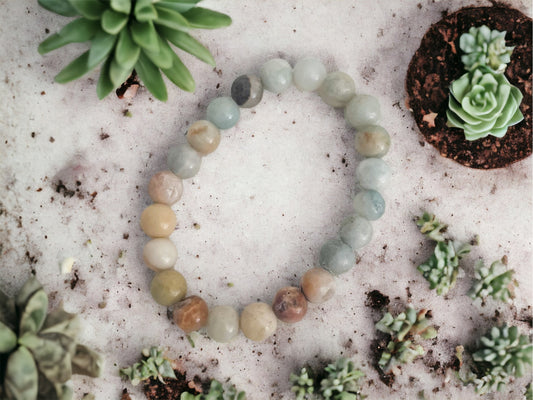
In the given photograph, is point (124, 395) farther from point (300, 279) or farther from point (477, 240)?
point (477, 240)

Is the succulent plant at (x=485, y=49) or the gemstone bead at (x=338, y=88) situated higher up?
the succulent plant at (x=485, y=49)

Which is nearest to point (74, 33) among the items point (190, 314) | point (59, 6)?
point (59, 6)

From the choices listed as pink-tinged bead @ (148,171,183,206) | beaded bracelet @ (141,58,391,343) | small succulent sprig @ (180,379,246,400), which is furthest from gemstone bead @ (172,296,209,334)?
pink-tinged bead @ (148,171,183,206)

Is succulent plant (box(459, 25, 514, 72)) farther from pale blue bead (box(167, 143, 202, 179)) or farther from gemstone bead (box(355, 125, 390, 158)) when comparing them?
pale blue bead (box(167, 143, 202, 179))

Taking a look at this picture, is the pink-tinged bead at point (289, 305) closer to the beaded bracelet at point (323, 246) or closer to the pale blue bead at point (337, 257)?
the beaded bracelet at point (323, 246)

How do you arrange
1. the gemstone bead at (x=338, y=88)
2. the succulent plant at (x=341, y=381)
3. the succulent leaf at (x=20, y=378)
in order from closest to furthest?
the succulent leaf at (x=20, y=378), the succulent plant at (x=341, y=381), the gemstone bead at (x=338, y=88)

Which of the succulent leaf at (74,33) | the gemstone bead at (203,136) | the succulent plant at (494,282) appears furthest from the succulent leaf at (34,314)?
the succulent plant at (494,282)
